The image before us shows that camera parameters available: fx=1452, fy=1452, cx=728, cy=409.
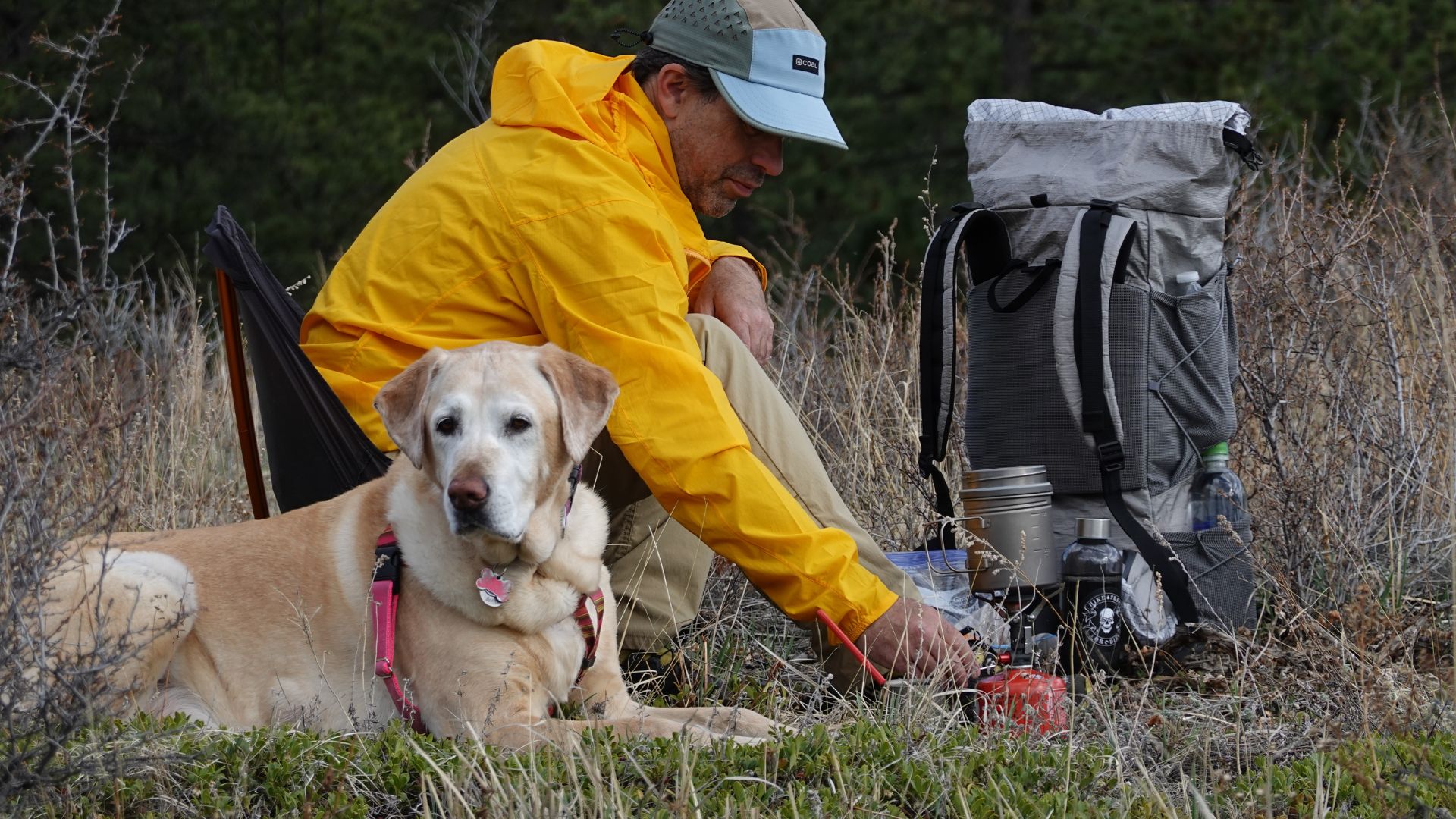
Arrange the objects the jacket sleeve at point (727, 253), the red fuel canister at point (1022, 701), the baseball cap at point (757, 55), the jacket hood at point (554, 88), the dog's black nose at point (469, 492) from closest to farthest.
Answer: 1. the dog's black nose at point (469, 492)
2. the red fuel canister at point (1022, 701)
3. the jacket hood at point (554, 88)
4. the baseball cap at point (757, 55)
5. the jacket sleeve at point (727, 253)

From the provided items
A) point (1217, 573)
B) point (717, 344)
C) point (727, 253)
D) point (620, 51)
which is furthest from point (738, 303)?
point (620, 51)

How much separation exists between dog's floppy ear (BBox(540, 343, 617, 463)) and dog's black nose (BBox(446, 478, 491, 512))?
0.79ft

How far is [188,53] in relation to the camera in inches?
505

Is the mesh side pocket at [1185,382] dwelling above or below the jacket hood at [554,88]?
below

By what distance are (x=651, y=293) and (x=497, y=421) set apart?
495 mm

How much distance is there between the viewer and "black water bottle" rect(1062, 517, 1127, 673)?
3736 millimetres

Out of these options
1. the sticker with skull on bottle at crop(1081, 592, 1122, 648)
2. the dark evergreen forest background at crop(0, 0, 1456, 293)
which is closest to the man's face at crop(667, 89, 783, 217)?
the sticker with skull on bottle at crop(1081, 592, 1122, 648)

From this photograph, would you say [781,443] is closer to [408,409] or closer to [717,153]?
[717,153]

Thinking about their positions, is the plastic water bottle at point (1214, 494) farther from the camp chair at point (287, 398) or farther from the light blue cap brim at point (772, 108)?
the camp chair at point (287, 398)

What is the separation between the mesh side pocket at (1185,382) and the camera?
12.9ft

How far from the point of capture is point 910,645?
3.27 m

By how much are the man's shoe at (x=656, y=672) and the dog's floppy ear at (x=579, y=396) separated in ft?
2.89

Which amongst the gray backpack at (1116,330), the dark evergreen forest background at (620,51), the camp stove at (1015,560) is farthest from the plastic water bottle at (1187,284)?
the dark evergreen forest background at (620,51)

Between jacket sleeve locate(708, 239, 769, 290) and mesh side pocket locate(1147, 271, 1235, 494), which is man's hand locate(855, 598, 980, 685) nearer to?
Result: mesh side pocket locate(1147, 271, 1235, 494)
